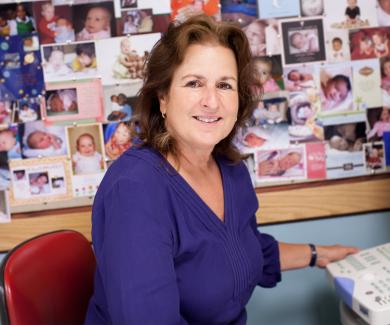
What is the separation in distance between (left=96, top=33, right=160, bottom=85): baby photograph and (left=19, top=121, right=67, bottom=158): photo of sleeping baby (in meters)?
0.20

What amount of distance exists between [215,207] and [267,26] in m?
0.59

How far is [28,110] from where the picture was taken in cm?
142

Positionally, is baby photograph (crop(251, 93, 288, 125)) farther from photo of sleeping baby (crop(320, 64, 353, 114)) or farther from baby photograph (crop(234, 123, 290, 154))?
photo of sleeping baby (crop(320, 64, 353, 114))

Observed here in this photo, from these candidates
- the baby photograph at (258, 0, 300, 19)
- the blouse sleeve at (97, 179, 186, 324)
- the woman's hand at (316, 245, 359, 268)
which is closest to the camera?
the blouse sleeve at (97, 179, 186, 324)

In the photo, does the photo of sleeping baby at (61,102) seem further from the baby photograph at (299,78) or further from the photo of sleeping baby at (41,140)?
the baby photograph at (299,78)

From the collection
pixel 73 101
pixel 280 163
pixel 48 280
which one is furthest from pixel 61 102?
pixel 280 163

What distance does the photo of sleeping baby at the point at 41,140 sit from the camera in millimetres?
1426

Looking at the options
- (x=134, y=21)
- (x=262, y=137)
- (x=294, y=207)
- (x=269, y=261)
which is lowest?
(x=269, y=261)

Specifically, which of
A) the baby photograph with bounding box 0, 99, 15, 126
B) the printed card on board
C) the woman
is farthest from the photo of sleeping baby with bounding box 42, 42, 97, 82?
the woman

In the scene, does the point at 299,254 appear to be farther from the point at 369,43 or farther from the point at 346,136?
the point at 369,43

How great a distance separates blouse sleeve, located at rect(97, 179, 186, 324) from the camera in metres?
0.92

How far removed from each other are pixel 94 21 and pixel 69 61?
0.13 metres

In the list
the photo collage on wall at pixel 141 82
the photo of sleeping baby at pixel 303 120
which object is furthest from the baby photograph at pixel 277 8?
the photo of sleeping baby at pixel 303 120

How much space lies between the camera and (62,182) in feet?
4.78
